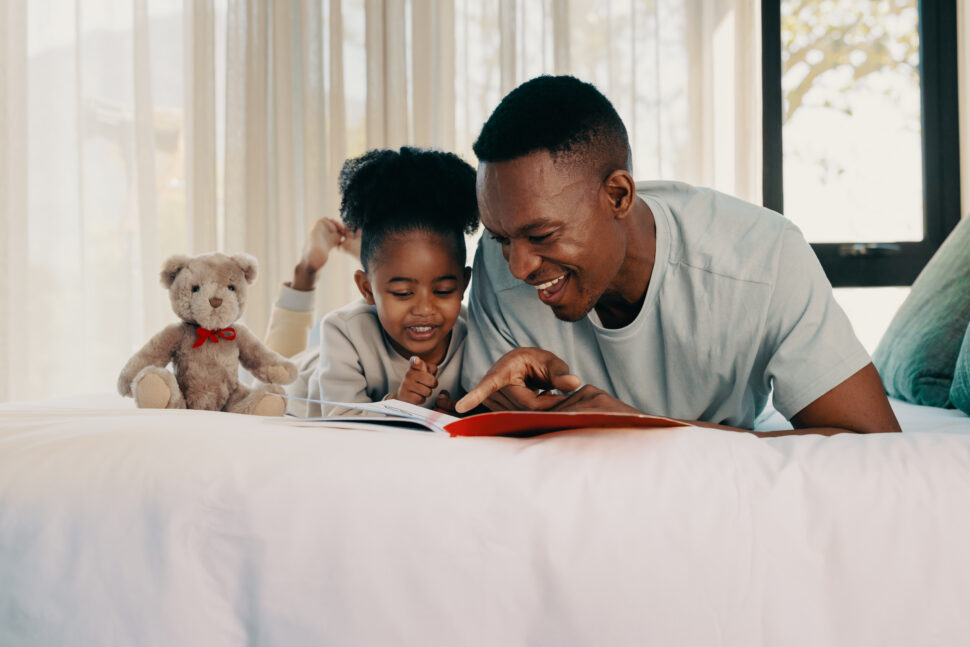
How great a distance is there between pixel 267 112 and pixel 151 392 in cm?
202

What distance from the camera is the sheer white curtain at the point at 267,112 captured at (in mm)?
2812

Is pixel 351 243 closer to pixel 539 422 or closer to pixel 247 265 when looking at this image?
pixel 247 265

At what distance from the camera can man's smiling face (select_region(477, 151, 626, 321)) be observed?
106 centimetres

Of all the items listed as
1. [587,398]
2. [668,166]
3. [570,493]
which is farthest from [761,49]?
[570,493]

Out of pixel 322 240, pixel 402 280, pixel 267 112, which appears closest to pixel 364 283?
pixel 402 280

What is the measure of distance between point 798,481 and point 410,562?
1.22 ft

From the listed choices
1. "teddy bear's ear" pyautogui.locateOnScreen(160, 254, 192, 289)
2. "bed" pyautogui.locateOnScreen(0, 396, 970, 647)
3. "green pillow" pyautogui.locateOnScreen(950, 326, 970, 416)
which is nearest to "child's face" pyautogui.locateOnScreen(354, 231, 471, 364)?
"teddy bear's ear" pyautogui.locateOnScreen(160, 254, 192, 289)

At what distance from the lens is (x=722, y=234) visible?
1161mm

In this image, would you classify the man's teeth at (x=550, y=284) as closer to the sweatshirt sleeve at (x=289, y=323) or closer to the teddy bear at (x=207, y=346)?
the teddy bear at (x=207, y=346)

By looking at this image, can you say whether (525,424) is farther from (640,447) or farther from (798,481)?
(798,481)

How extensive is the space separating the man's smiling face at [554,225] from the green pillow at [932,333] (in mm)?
730

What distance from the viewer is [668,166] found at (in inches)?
118

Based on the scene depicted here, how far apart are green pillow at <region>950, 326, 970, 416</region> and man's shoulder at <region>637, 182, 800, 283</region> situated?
0.43 meters

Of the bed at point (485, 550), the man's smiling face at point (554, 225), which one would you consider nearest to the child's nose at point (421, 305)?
the man's smiling face at point (554, 225)
